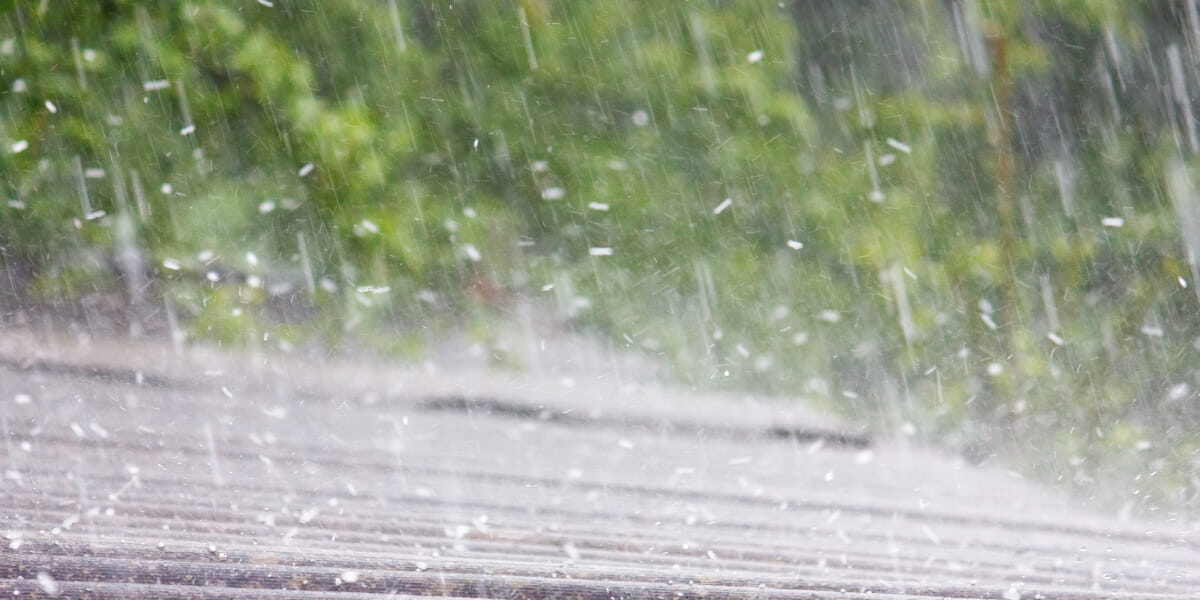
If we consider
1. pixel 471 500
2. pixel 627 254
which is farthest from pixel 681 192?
pixel 471 500

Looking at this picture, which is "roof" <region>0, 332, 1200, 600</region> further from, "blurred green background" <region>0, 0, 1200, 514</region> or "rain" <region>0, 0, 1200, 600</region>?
"blurred green background" <region>0, 0, 1200, 514</region>

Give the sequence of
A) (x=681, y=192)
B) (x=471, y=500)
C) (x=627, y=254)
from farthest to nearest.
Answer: (x=627, y=254), (x=681, y=192), (x=471, y=500)

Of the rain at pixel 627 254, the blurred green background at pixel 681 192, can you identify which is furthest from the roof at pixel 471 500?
the blurred green background at pixel 681 192

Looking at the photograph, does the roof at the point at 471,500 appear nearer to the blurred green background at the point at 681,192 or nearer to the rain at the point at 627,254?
the rain at the point at 627,254

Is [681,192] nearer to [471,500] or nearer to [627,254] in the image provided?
[627,254]

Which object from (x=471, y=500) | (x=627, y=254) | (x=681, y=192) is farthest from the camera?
(x=627, y=254)

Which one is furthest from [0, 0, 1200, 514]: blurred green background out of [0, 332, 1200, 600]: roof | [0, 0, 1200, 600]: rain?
[0, 332, 1200, 600]: roof

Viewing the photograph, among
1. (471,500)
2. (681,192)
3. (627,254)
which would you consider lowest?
(471,500)

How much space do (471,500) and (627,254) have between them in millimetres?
3094

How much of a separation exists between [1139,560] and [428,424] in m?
1.86

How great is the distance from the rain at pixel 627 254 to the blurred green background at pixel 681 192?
0.05 feet

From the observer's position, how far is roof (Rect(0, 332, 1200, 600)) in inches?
48.0

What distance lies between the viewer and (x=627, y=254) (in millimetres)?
5094

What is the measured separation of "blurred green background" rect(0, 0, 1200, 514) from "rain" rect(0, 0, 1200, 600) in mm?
16
